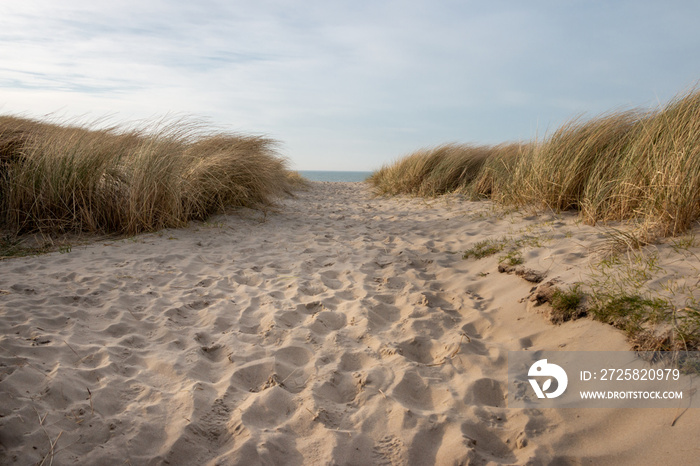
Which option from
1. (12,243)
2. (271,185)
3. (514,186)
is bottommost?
(12,243)

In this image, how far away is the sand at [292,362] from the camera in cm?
179

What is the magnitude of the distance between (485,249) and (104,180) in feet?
14.3

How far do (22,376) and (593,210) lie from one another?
14.1 ft

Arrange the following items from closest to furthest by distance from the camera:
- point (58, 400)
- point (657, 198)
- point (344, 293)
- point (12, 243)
Result: 1. point (58, 400)
2. point (657, 198)
3. point (344, 293)
4. point (12, 243)

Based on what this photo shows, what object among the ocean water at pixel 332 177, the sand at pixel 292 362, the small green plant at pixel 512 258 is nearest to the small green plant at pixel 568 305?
the sand at pixel 292 362

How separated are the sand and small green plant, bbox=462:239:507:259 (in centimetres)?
15

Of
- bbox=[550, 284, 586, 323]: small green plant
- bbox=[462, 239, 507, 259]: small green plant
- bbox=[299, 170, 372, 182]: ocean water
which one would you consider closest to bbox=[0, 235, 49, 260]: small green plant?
bbox=[462, 239, 507, 259]: small green plant

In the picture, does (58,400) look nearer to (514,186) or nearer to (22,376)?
(22,376)

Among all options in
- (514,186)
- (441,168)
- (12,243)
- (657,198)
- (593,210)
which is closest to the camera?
(657,198)

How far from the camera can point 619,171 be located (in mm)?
4195

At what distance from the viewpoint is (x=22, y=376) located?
6.77 feet

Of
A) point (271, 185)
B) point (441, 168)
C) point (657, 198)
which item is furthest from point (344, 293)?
point (441, 168)

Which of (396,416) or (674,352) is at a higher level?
(674,352)

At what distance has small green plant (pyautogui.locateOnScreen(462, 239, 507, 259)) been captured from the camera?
408 cm
